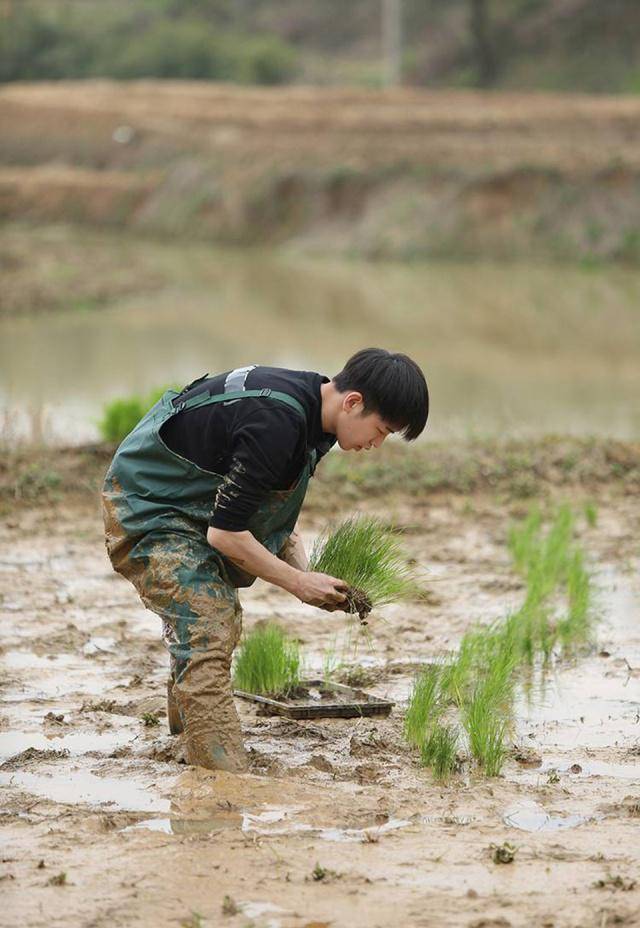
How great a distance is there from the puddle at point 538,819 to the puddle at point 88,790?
3.08 ft

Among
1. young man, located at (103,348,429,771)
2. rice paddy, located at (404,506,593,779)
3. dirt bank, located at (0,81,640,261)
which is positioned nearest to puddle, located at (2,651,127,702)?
young man, located at (103,348,429,771)

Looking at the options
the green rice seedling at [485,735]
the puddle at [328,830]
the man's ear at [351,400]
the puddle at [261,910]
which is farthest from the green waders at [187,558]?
the puddle at [261,910]

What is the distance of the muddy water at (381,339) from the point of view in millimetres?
11000

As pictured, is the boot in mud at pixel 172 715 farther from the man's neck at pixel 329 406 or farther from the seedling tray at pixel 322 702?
the man's neck at pixel 329 406

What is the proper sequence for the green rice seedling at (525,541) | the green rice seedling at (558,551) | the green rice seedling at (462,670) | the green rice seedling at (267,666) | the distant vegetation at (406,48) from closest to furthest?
the green rice seedling at (462,670)
the green rice seedling at (267,666)
the green rice seedling at (558,551)
the green rice seedling at (525,541)
the distant vegetation at (406,48)

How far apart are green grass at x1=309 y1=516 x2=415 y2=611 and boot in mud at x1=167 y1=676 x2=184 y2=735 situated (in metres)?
0.57

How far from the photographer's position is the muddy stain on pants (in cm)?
416

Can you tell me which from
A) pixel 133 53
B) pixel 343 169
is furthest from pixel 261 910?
pixel 133 53

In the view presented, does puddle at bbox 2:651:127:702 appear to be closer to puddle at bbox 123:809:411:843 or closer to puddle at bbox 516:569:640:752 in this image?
puddle at bbox 123:809:411:843

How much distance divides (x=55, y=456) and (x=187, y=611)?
405 centimetres

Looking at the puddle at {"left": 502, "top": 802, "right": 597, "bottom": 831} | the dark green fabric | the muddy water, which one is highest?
the dark green fabric

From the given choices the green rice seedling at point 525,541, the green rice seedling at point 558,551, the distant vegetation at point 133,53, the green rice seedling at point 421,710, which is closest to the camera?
the green rice seedling at point 421,710

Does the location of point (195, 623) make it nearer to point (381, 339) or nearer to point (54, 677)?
point (54, 677)

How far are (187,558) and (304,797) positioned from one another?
0.74 meters
